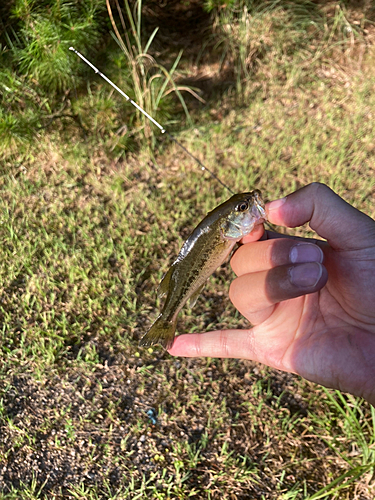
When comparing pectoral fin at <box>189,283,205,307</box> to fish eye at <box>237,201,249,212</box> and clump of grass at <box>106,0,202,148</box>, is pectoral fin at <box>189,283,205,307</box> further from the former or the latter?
clump of grass at <box>106,0,202,148</box>

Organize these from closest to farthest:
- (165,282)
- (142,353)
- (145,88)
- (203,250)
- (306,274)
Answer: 1. (306,274)
2. (203,250)
3. (165,282)
4. (142,353)
5. (145,88)

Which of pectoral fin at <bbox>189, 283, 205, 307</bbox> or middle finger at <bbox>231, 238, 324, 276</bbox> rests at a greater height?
middle finger at <bbox>231, 238, 324, 276</bbox>

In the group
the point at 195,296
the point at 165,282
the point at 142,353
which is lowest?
the point at 142,353

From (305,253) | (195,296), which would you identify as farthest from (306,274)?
(195,296)

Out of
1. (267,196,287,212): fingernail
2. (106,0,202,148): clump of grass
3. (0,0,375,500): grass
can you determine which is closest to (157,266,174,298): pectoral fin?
(267,196,287,212): fingernail

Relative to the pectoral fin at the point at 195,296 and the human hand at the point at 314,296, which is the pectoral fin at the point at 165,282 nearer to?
the pectoral fin at the point at 195,296

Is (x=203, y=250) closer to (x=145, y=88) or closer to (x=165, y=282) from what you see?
(x=165, y=282)

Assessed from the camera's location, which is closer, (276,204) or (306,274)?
(306,274)
